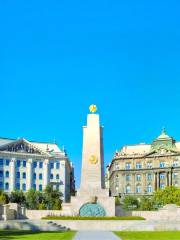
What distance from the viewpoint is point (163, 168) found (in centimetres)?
14175

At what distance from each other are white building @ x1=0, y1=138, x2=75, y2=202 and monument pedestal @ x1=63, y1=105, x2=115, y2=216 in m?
68.7

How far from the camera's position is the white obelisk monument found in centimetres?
5775

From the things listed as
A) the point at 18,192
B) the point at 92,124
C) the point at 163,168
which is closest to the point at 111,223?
the point at 92,124

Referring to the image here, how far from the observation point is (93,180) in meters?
59.3

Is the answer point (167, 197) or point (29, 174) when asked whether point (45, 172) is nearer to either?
point (29, 174)

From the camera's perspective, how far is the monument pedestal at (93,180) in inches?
2274

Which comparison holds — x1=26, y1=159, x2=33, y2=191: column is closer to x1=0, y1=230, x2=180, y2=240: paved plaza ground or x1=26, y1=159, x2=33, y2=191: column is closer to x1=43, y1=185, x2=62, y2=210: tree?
x1=43, y1=185, x2=62, y2=210: tree

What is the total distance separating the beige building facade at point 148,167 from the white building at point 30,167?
18122 millimetres

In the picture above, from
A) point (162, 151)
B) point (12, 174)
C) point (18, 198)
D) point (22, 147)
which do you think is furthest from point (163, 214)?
point (162, 151)

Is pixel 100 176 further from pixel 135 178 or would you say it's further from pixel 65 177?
pixel 135 178

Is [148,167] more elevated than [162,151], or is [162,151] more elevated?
[162,151]

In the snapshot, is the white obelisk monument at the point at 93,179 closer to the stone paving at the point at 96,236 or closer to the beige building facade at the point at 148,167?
the stone paving at the point at 96,236

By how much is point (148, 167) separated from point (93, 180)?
86658mm

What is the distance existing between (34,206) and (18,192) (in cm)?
934
